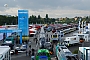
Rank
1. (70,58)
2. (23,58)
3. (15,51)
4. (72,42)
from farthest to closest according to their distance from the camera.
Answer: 1. (72,42)
2. (15,51)
3. (23,58)
4. (70,58)

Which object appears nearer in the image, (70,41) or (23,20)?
(70,41)

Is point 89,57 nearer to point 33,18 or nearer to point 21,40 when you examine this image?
point 21,40

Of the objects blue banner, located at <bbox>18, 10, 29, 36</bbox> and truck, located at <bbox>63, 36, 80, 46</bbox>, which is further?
blue banner, located at <bbox>18, 10, 29, 36</bbox>

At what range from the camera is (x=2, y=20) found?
73.5m

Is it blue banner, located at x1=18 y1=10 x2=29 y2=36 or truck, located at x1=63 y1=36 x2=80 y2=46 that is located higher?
blue banner, located at x1=18 y1=10 x2=29 y2=36

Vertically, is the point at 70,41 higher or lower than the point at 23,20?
lower

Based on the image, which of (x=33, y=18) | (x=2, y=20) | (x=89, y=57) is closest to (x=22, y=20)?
(x=89, y=57)

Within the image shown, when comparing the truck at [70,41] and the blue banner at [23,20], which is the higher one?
the blue banner at [23,20]

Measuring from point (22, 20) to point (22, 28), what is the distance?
1323mm

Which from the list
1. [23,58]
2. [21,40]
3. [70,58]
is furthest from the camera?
[21,40]

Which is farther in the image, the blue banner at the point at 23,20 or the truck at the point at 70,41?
the blue banner at the point at 23,20

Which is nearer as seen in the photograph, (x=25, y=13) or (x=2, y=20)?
(x=25, y=13)

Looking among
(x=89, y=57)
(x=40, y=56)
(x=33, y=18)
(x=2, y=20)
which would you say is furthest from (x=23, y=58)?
(x=33, y=18)

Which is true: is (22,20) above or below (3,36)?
above
